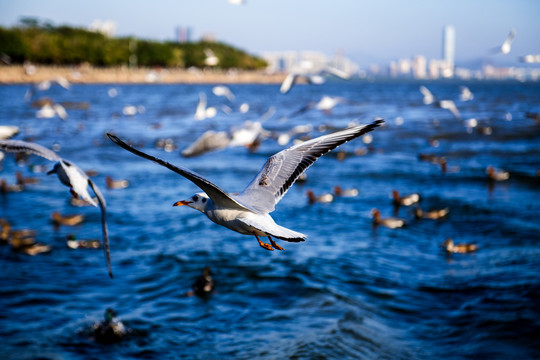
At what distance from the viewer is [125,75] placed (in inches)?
4813

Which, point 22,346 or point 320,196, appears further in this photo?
point 320,196

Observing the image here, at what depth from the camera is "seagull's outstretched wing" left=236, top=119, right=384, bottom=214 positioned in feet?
18.0

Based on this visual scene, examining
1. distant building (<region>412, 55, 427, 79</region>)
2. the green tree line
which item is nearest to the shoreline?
the green tree line

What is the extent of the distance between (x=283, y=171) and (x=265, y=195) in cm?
34

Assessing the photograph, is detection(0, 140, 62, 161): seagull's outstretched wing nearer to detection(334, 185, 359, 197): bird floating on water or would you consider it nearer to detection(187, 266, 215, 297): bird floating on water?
detection(187, 266, 215, 297): bird floating on water

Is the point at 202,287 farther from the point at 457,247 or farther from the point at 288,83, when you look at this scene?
the point at 288,83

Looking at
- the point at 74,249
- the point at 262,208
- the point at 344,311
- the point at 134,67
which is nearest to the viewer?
the point at 262,208

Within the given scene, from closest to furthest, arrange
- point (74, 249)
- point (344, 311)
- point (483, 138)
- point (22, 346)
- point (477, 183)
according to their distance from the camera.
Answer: point (22, 346), point (344, 311), point (74, 249), point (477, 183), point (483, 138)

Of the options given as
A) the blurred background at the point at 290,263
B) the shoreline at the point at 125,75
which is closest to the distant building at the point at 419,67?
the shoreline at the point at 125,75

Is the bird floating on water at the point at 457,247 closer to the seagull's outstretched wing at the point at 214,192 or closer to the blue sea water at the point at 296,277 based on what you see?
the blue sea water at the point at 296,277

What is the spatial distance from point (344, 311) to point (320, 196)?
7265 millimetres

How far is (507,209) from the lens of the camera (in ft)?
50.4

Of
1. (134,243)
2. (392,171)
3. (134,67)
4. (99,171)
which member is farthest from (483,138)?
(134,67)

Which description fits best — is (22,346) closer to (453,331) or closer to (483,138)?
(453,331)
